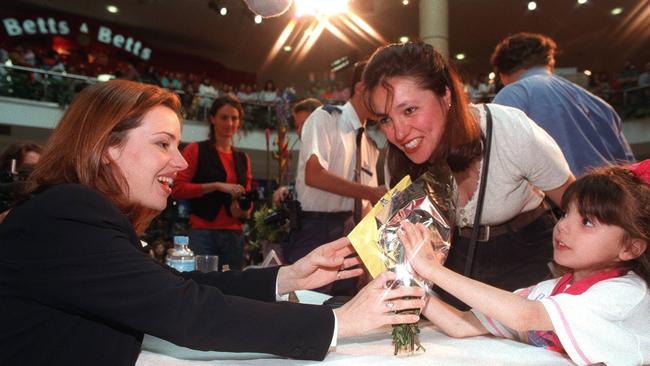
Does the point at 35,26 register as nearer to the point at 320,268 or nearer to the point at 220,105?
the point at 220,105

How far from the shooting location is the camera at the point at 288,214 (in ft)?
9.90

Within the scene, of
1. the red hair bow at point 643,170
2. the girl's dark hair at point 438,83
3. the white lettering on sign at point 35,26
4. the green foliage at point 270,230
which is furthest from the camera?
the white lettering on sign at point 35,26

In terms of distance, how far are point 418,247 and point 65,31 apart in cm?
1682

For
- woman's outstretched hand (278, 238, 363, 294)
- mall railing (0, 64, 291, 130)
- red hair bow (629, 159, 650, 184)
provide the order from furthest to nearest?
mall railing (0, 64, 291, 130) → woman's outstretched hand (278, 238, 363, 294) → red hair bow (629, 159, 650, 184)

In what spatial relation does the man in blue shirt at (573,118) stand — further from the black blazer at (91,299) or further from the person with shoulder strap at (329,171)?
the black blazer at (91,299)

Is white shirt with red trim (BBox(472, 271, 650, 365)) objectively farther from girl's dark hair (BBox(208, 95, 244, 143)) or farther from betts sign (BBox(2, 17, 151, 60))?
betts sign (BBox(2, 17, 151, 60))

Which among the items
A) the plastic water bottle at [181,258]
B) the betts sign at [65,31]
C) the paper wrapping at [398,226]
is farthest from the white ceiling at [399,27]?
the paper wrapping at [398,226]

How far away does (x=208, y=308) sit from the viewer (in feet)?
3.16

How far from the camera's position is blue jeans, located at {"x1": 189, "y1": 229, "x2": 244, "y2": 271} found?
3617 millimetres

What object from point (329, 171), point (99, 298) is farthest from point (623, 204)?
point (329, 171)

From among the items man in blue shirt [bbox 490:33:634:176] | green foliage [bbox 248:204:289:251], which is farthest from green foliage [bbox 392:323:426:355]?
green foliage [bbox 248:204:289:251]

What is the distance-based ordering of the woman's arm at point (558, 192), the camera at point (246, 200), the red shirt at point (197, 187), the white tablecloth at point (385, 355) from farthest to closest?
the camera at point (246, 200) < the red shirt at point (197, 187) < the woman's arm at point (558, 192) < the white tablecloth at point (385, 355)

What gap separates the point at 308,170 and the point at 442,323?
181 cm

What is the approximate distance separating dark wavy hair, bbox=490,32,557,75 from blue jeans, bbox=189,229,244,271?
2109mm
